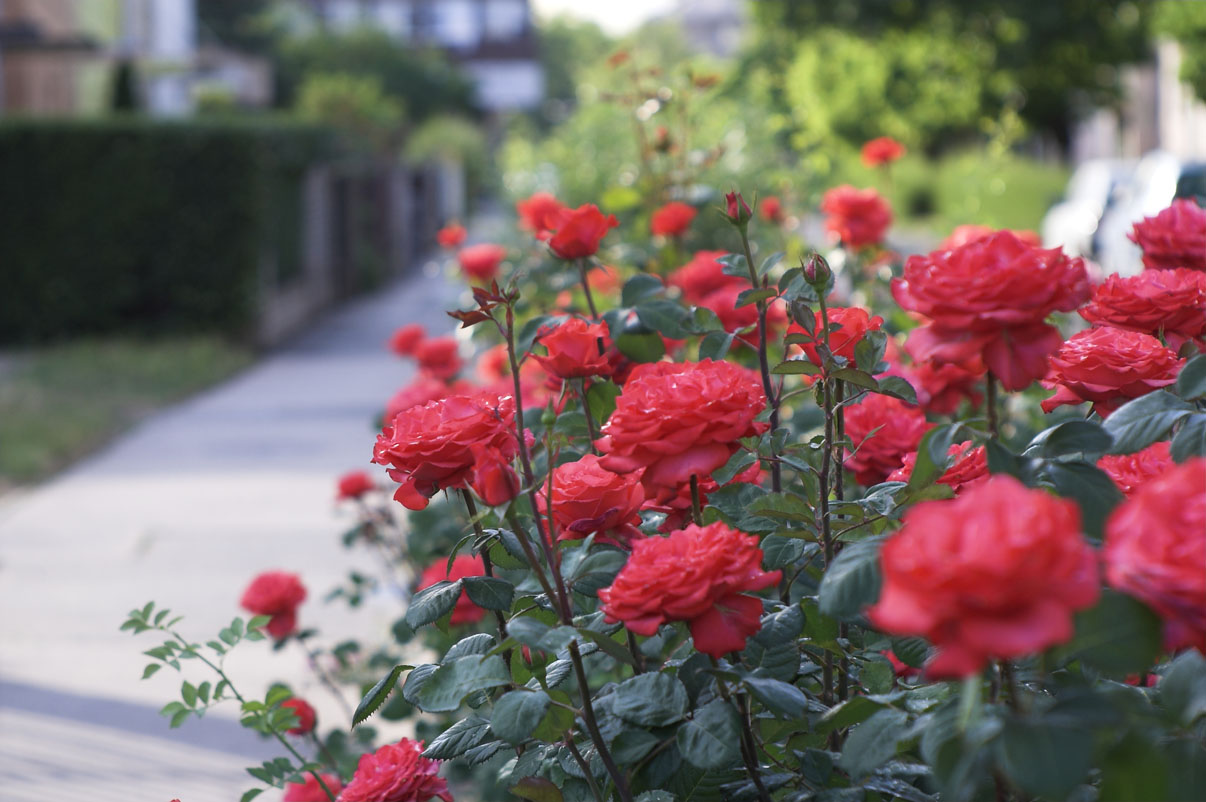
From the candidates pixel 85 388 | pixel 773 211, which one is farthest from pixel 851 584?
pixel 85 388

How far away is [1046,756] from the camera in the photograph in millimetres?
835

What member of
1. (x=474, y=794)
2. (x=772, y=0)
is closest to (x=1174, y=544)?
(x=474, y=794)

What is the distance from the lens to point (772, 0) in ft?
62.7

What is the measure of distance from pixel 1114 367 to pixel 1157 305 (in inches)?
6.9

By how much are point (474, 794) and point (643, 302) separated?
169cm

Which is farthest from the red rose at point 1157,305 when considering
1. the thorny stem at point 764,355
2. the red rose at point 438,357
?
the red rose at point 438,357

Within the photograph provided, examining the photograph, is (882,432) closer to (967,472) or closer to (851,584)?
(967,472)

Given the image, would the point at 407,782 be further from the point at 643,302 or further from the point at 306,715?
the point at 306,715

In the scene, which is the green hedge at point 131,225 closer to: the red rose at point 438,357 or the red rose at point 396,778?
the red rose at point 438,357

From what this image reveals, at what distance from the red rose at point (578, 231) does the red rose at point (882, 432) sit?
47 centimetres

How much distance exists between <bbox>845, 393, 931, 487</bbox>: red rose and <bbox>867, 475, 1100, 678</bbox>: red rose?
1.00m

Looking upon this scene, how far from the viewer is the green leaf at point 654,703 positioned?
1.28 m

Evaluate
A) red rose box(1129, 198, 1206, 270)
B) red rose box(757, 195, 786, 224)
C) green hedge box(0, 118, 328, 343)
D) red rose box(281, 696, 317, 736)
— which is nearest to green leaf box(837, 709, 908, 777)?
red rose box(1129, 198, 1206, 270)

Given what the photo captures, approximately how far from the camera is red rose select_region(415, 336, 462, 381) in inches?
129
